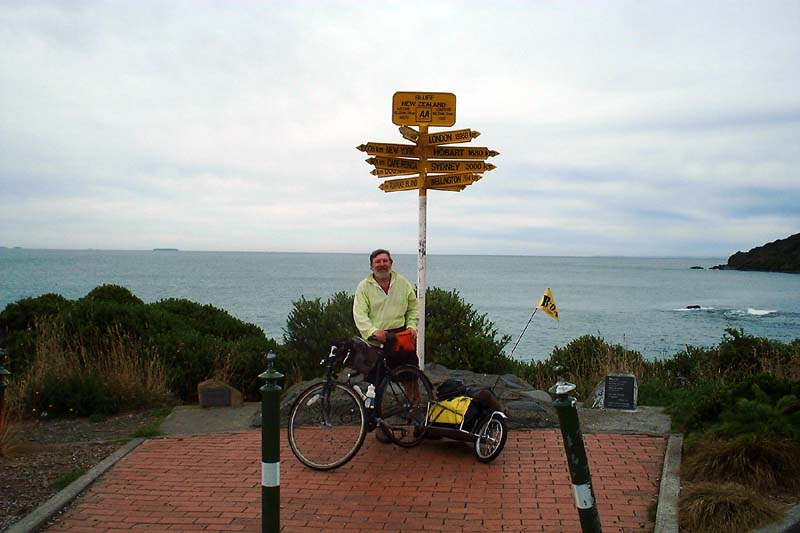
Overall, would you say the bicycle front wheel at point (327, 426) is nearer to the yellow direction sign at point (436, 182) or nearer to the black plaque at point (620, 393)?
the yellow direction sign at point (436, 182)

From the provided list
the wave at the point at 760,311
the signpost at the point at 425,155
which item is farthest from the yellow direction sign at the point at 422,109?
the wave at the point at 760,311

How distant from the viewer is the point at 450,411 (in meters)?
7.26

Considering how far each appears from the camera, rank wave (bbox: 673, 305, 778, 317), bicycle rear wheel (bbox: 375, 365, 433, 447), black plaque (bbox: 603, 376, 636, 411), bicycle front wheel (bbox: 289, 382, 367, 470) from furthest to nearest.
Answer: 1. wave (bbox: 673, 305, 778, 317)
2. black plaque (bbox: 603, 376, 636, 411)
3. bicycle rear wheel (bbox: 375, 365, 433, 447)
4. bicycle front wheel (bbox: 289, 382, 367, 470)

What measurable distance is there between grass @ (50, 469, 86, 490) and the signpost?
13.2 feet

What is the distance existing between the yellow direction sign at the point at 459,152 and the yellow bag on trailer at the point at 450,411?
3.37 m

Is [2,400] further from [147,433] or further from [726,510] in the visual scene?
[726,510]

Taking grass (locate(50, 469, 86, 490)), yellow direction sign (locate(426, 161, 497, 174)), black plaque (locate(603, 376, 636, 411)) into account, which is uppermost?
yellow direction sign (locate(426, 161, 497, 174))

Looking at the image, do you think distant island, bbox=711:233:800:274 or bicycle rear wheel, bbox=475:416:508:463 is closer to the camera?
bicycle rear wheel, bbox=475:416:508:463

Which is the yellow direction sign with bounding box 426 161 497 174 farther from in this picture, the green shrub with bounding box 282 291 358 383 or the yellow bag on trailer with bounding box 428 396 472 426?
the green shrub with bounding box 282 291 358 383

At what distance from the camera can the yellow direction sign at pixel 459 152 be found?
9555 mm

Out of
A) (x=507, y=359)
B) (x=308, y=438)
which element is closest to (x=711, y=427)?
(x=308, y=438)

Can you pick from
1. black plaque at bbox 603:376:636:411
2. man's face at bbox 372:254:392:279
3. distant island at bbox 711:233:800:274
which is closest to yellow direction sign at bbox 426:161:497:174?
man's face at bbox 372:254:392:279

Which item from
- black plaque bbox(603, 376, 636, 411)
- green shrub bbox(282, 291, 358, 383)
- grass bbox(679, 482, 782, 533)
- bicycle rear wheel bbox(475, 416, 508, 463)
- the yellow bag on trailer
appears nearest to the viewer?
grass bbox(679, 482, 782, 533)

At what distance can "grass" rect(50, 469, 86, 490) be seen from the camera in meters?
6.61
